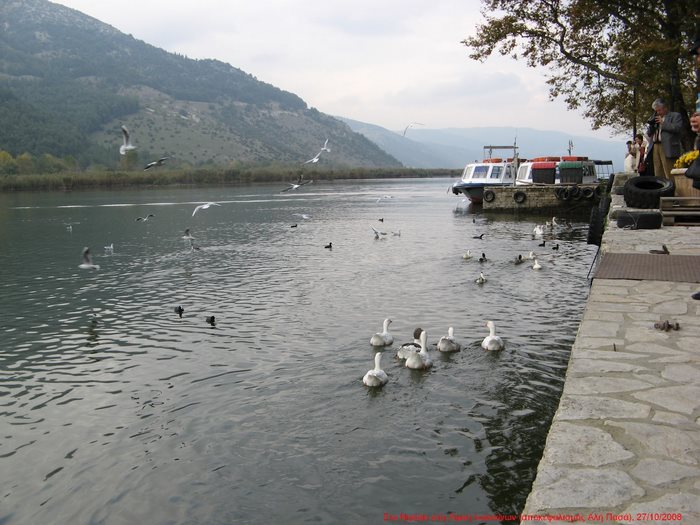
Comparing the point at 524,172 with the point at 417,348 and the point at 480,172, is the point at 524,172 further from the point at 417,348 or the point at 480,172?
the point at 417,348

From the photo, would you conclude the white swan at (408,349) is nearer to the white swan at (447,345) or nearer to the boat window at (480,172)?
the white swan at (447,345)

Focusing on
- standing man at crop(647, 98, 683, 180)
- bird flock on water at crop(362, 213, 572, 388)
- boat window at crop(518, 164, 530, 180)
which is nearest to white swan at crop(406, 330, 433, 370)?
bird flock on water at crop(362, 213, 572, 388)

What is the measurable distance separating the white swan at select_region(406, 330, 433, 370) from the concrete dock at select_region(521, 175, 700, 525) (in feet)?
10.7

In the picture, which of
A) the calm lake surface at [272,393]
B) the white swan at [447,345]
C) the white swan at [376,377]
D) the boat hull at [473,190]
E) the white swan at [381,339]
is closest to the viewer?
the calm lake surface at [272,393]

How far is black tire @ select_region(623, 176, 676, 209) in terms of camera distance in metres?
14.5

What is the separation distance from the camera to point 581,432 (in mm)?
4375

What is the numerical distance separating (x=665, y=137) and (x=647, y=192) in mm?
1757

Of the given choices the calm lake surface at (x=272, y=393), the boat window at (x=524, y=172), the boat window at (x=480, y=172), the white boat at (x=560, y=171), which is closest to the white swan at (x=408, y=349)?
the calm lake surface at (x=272, y=393)

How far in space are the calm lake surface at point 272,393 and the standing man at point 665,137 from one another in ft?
12.7

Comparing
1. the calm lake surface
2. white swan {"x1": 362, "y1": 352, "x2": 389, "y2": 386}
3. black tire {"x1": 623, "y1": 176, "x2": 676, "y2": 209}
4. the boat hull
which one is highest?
black tire {"x1": 623, "y1": 176, "x2": 676, "y2": 209}

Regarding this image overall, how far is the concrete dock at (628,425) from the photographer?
3.53m

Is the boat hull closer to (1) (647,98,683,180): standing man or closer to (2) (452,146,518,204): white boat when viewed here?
(2) (452,146,518,204): white boat

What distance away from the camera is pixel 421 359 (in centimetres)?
1020

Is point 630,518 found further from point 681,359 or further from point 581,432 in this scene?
point 681,359
